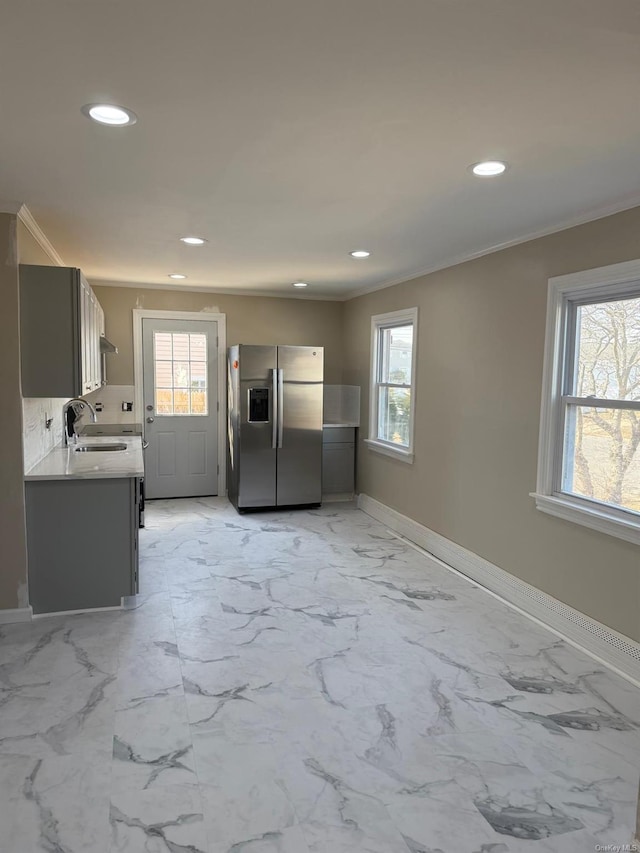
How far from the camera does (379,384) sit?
5699 mm

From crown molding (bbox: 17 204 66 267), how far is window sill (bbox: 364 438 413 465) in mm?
3190

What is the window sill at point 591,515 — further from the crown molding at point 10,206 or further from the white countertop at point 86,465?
the crown molding at point 10,206

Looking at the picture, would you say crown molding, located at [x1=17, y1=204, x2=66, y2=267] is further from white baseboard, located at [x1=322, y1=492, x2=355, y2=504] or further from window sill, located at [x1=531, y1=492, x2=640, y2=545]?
white baseboard, located at [x1=322, y1=492, x2=355, y2=504]

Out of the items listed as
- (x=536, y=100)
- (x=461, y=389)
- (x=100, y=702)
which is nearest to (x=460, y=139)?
(x=536, y=100)

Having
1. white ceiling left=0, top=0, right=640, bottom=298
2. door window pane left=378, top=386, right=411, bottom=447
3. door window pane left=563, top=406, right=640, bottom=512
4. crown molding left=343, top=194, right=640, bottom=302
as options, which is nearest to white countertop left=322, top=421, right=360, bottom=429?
door window pane left=378, top=386, right=411, bottom=447

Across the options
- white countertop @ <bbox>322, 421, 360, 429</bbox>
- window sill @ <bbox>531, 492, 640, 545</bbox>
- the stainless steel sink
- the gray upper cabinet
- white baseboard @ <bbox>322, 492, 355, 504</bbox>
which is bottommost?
white baseboard @ <bbox>322, 492, 355, 504</bbox>

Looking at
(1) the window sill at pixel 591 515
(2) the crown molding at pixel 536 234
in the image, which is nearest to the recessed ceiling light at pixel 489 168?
(2) the crown molding at pixel 536 234

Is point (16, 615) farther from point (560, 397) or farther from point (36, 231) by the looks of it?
point (560, 397)

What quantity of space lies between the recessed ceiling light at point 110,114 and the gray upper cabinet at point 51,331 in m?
1.45

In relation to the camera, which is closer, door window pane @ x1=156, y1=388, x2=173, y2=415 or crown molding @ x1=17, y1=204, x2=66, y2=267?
crown molding @ x1=17, y1=204, x2=66, y2=267

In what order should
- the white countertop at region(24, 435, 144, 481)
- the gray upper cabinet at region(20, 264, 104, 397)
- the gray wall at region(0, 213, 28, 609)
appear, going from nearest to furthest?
1. the gray wall at region(0, 213, 28, 609)
2. the gray upper cabinet at region(20, 264, 104, 397)
3. the white countertop at region(24, 435, 144, 481)

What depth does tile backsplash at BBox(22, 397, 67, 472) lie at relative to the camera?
3.33 meters

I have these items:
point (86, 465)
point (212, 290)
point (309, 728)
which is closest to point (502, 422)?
point (309, 728)

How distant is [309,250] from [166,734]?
3086mm
